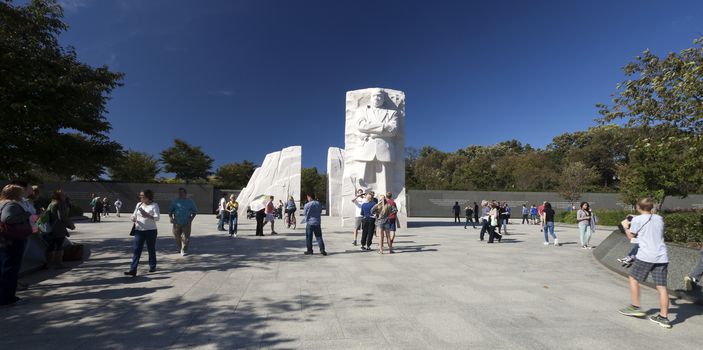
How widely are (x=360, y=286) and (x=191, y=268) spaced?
3562mm

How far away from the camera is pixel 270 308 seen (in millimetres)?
4688

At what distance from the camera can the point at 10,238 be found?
4723 mm

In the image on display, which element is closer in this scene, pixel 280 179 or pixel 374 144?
pixel 374 144

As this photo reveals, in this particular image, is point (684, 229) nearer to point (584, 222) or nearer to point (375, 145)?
point (584, 222)

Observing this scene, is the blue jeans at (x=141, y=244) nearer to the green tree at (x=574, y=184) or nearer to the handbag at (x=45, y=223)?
the handbag at (x=45, y=223)

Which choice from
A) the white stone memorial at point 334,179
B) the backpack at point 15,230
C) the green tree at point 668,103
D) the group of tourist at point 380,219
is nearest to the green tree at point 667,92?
the green tree at point 668,103

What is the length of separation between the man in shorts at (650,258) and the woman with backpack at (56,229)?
29.8 ft

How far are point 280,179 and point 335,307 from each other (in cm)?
2383

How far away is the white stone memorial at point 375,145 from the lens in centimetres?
1667

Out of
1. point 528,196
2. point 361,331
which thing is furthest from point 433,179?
point 361,331

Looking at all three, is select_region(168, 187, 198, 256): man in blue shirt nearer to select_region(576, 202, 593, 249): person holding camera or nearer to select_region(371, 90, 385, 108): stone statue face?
select_region(576, 202, 593, 249): person holding camera

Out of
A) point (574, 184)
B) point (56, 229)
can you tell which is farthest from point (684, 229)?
point (574, 184)

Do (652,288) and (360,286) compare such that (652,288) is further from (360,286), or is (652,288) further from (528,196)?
(528,196)

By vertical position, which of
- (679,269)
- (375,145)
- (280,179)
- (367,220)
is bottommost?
(679,269)
